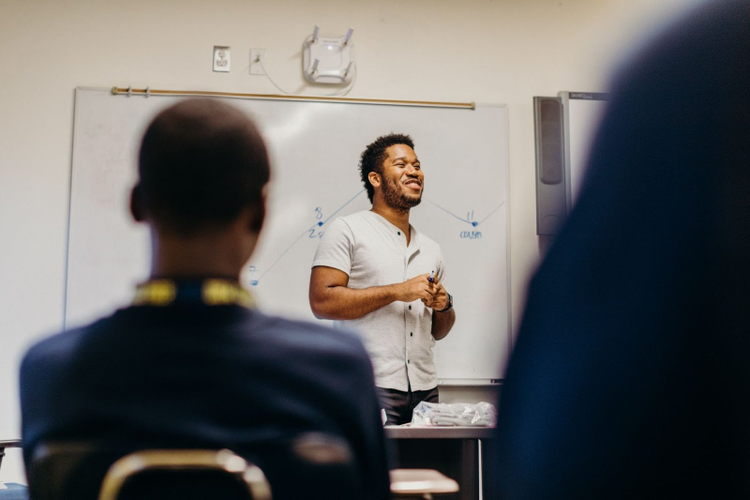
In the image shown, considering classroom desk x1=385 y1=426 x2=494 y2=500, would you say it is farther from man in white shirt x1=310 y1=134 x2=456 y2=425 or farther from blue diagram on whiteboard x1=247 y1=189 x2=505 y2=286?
blue diagram on whiteboard x1=247 y1=189 x2=505 y2=286

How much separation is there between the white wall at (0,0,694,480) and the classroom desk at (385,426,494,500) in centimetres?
116

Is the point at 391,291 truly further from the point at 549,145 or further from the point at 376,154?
the point at 549,145

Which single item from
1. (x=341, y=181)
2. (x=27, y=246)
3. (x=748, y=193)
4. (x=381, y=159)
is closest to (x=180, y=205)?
(x=748, y=193)

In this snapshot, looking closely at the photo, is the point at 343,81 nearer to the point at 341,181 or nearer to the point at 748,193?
the point at 341,181

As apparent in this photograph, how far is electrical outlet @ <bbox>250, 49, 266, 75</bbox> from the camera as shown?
3240 mm

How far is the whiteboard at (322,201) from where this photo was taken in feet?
10.1

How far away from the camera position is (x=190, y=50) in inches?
127

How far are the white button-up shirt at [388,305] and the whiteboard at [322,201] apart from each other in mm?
618

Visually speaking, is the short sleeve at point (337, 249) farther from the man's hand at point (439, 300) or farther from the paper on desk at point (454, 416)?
the paper on desk at point (454, 416)

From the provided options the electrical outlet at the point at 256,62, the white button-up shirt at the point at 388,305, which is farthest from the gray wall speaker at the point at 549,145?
the electrical outlet at the point at 256,62

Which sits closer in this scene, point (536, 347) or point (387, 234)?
point (536, 347)

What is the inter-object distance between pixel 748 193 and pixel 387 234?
2160 millimetres

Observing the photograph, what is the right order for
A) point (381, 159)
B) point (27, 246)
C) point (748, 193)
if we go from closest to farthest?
point (748, 193), point (381, 159), point (27, 246)

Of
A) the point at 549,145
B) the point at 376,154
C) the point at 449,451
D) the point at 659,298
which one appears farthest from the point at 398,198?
the point at 659,298
